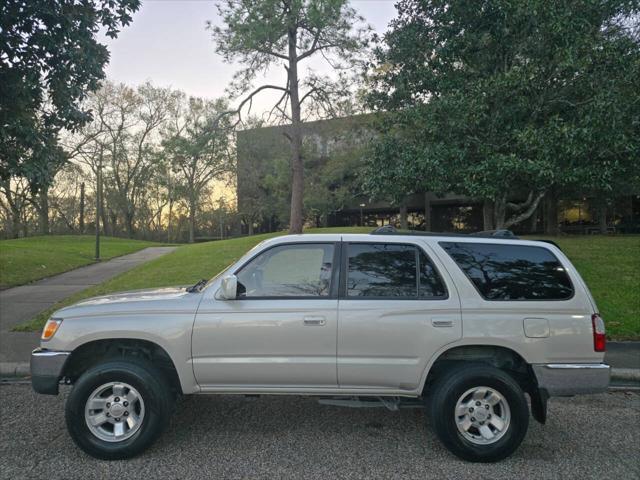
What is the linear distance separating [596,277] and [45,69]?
12229 mm

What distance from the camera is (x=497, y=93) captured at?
814cm

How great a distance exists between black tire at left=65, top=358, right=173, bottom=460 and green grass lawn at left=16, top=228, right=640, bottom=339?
5.36 m

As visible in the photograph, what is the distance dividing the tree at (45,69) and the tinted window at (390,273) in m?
6.52

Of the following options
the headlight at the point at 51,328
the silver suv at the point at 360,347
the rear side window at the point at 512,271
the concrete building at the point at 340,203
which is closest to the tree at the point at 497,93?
the rear side window at the point at 512,271

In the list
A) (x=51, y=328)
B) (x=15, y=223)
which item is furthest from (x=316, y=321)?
(x=15, y=223)

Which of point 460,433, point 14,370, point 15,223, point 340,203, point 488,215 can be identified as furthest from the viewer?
point 15,223

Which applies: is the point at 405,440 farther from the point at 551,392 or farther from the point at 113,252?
the point at 113,252

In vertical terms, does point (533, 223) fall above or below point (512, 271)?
above

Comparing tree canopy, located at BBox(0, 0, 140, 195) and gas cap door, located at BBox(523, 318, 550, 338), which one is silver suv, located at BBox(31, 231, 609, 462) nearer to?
gas cap door, located at BBox(523, 318, 550, 338)

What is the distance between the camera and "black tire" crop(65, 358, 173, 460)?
3641 millimetres

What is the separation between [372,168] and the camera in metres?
9.56

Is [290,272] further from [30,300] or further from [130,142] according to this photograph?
[130,142]

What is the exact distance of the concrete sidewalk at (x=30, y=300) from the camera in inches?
264

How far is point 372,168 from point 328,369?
6.44 metres
